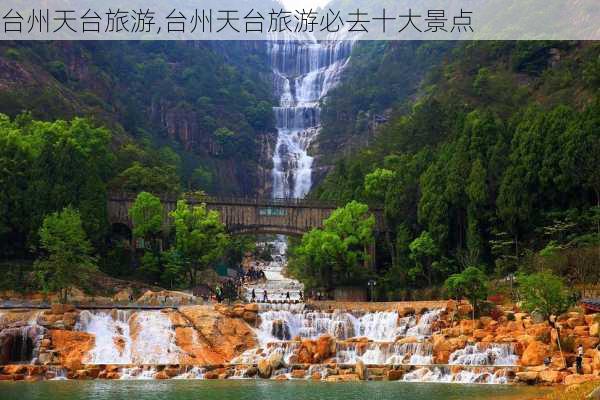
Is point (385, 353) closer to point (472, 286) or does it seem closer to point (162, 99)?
point (472, 286)

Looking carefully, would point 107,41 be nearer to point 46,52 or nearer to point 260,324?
point 46,52

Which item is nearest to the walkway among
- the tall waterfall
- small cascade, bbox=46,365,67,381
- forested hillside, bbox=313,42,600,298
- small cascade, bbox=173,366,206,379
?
the tall waterfall

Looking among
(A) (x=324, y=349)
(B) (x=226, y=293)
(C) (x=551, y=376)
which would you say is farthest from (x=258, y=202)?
(C) (x=551, y=376)

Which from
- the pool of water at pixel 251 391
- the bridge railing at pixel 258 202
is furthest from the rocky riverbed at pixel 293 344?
the bridge railing at pixel 258 202

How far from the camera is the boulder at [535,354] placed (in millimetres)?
42219

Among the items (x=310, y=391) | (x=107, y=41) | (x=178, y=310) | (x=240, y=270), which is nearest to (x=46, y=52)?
(x=107, y=41)

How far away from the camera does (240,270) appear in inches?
3807

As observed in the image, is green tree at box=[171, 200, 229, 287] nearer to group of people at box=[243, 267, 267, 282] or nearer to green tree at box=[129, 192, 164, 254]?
green tree at box=[129, 192, 164, 254]

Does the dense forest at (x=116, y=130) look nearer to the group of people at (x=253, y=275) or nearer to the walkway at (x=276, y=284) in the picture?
the group of people at (x=253, y=275)

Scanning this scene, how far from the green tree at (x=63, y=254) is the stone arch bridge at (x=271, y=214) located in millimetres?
13463

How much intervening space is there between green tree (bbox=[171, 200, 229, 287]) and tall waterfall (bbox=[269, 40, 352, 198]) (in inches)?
1657

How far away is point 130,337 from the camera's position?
5038 cm

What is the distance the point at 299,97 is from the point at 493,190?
7981cm

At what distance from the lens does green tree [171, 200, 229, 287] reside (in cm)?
6462
